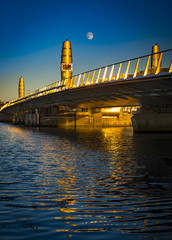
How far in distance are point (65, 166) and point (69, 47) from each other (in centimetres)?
12287

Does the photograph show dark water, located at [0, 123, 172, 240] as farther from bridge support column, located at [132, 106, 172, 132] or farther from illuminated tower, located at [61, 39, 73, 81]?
illuminated tower, located at [61, 39, 73, 81]

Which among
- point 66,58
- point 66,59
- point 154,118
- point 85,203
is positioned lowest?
point 85,203

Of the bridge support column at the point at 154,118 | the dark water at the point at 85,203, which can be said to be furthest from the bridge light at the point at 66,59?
the dark water at the point at 85,203

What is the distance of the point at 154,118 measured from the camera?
168ft

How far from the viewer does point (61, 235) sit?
22.5 feet

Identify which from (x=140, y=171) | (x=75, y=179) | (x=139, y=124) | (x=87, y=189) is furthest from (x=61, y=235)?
(x=139, y=124)

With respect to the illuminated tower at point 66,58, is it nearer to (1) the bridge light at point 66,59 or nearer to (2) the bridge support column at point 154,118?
(1) the bridge light at point 66,59

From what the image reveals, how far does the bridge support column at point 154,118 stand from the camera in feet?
168

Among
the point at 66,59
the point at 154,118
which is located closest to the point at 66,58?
the point at 66,59

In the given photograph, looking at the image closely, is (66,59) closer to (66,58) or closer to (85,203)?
(66,58)

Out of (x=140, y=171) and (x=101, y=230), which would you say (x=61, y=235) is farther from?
(x=140, y=171)

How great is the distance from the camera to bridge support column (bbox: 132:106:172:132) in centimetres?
5117

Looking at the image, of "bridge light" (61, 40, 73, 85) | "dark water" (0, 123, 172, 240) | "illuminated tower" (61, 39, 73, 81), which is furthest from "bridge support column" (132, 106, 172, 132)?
"illuminated tower" (61, 39, 73, 81)

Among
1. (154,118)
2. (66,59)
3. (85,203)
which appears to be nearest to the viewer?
(85,203)
